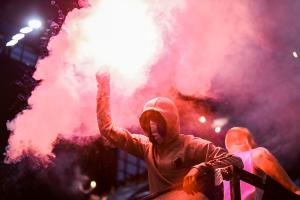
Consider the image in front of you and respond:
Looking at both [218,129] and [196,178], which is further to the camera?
[218,129]

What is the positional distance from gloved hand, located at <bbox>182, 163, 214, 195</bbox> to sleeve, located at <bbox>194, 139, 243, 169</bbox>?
28mm

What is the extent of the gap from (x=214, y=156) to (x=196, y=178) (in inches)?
19.3

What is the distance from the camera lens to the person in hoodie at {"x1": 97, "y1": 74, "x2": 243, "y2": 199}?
428 centimetres

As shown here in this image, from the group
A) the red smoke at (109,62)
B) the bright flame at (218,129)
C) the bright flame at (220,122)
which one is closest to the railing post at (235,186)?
the red smoke at (109,62)

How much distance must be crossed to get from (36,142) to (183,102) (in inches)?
128

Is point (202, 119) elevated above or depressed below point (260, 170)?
above

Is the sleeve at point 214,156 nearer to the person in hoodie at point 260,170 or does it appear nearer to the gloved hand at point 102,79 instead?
the person in hoodie at point 260,170

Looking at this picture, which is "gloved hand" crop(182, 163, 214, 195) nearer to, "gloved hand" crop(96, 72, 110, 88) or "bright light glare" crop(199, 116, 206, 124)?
"gloved hand" crop(96, 72, 110, 88)

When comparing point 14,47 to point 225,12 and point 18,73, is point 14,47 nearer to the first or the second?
point 18,73

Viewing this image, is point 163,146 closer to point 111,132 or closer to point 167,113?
point 167,113

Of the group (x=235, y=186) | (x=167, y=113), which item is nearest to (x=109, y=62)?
(x=167, y=113)

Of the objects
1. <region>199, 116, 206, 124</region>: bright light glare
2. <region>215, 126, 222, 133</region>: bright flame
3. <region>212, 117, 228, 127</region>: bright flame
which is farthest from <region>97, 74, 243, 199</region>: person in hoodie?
<region>199, 116, 206, 124</region>: bright light glare

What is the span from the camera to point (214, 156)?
4234 millimetres

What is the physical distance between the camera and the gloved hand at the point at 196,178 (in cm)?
380
